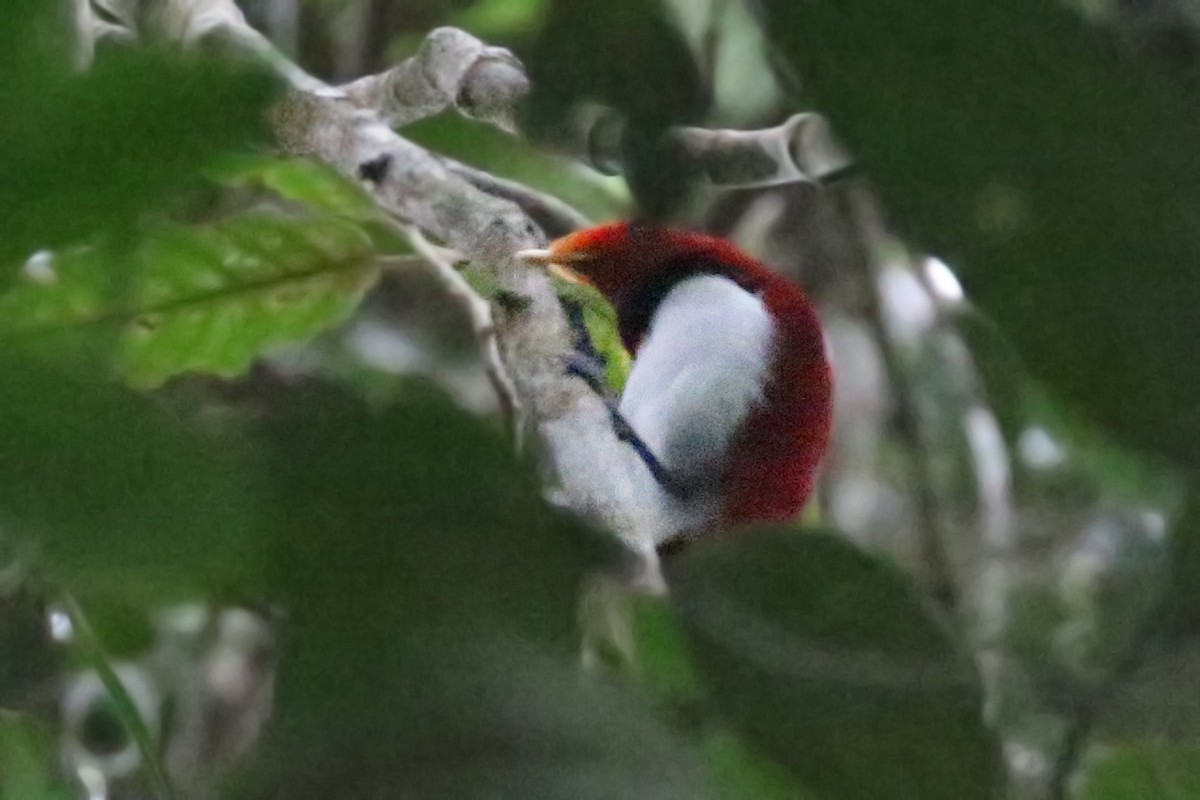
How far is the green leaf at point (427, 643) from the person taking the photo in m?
0.34

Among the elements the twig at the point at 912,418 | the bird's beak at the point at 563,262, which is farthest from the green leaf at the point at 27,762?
the twig at the point at 912,418

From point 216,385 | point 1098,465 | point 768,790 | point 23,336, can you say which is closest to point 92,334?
point 23,336

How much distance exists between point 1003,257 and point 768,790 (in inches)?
6.9

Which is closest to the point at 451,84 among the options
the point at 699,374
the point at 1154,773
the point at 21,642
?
the point at 699,374

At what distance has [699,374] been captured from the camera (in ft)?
1.73

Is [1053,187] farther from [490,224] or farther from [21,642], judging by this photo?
[21,642]

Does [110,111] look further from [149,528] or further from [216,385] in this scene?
[216,385]

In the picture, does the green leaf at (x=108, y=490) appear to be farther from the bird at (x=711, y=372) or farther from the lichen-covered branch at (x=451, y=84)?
the lichen-covered branch at (x=451, y=84)

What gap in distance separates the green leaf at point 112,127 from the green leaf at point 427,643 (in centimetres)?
12

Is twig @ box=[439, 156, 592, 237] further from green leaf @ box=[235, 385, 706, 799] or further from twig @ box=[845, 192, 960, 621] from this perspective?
green leaf @ box=[235, 385, 706, 799]

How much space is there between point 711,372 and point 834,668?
152mm

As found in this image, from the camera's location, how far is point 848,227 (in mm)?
872

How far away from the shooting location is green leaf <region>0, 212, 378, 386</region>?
0.66m

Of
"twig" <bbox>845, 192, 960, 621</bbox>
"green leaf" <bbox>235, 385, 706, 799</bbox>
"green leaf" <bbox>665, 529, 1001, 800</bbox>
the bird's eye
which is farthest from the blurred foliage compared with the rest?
"twig" <bbox>845, 192, 960, 621</bbox>
